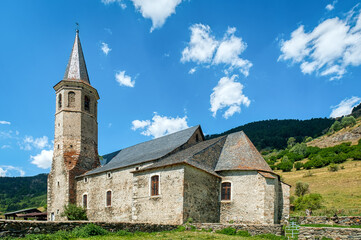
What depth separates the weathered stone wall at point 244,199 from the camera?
1867 centimetres

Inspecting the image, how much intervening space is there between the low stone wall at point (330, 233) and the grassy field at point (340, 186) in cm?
1268

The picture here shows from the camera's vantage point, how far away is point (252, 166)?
65.1 ft

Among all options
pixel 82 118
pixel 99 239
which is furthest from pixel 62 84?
pixel 99 239

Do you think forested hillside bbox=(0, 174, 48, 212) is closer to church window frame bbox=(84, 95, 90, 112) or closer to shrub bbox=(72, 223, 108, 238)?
church window frame bbox=(84, 95, 90, 112)

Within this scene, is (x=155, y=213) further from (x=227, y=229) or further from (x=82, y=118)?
(x=82, y=118)

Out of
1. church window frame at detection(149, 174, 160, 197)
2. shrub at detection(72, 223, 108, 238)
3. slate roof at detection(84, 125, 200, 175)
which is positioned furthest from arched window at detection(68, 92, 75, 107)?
shrub at detection(72, 223, 108, 238)

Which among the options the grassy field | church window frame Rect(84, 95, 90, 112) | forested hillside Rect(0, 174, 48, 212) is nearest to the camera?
the grassy field

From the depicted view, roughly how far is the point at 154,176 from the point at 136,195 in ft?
7.03

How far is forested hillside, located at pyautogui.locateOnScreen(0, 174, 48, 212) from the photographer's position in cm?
7600

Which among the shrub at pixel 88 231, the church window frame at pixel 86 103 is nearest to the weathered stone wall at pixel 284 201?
the shrub at pixel 88 231

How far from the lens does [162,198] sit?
18.3m

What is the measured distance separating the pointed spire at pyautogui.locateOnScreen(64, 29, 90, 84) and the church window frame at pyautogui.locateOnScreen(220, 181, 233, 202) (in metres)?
22.1

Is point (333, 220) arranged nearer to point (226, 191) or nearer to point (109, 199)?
point (226, 191)

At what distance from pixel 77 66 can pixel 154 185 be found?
69.9 feet
